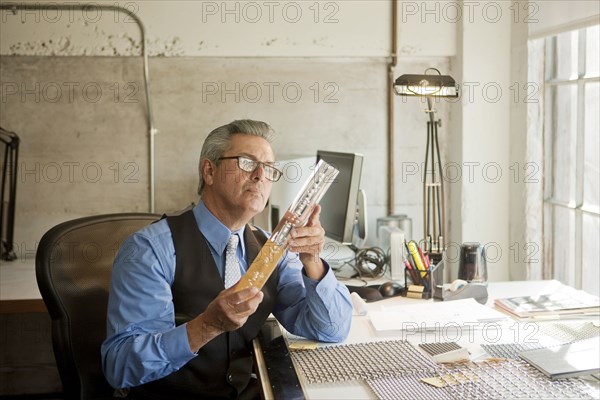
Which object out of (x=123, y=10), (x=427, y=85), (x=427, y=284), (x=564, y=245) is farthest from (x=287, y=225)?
(x=123, y=10)

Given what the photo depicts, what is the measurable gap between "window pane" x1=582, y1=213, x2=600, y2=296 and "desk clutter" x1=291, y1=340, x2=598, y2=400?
1.41 m

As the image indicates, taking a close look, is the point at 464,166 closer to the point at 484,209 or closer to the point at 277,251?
the point at 484,209

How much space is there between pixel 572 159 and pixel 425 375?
1.85 meters

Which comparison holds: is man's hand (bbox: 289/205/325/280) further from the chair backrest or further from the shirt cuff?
the chair backrest

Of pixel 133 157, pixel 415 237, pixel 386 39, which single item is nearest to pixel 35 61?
pixel 133 157

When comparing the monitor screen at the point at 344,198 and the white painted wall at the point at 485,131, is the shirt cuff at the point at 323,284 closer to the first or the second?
the monitor screen at the point at 344,198

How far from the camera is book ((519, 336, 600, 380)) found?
1724 millimetres

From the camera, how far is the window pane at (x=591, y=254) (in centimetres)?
312

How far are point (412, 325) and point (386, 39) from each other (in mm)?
2054

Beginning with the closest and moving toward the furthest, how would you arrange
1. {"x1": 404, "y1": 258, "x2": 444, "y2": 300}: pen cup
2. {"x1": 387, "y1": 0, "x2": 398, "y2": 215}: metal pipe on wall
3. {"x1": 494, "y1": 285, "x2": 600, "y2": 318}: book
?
{"x1": 494, "y1": 285, "x2": 600, "y2": 318}: book, {"x1": 404, "y1": 258, "x2": 444, "y2": 300}: pen cup, {"x1": 387, "y1": 0, "x2": 398, "y2": 215}: metal pipe on wall

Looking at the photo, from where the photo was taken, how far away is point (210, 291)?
2086 millimetres

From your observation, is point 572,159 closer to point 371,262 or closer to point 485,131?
point 485,131

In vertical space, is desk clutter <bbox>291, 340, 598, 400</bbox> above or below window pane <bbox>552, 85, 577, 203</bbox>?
below

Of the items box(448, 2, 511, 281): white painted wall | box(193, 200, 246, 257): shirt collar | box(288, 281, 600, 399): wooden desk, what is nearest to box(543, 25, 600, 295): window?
box(448, 2, 511, 281): white painted wall
